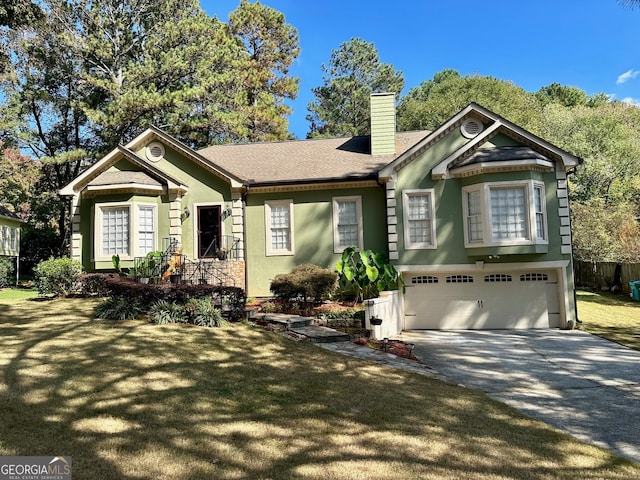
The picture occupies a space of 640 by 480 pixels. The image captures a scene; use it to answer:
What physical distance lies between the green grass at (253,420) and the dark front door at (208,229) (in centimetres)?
676

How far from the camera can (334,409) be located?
18.3ft

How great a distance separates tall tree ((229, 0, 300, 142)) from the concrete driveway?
22258mm

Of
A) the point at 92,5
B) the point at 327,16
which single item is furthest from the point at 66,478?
the point at 92,5

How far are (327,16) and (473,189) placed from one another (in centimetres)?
1299

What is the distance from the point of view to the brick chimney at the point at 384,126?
16.1 metres

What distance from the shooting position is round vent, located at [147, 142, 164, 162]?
15289 mm

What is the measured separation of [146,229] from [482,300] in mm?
11508

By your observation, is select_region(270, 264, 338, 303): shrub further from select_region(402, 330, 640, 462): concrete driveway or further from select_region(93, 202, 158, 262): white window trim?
select_region(93, 202, 158, 262): white window trim

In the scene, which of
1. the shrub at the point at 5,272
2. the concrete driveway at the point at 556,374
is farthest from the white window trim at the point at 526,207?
the shrub at the point at 5,272

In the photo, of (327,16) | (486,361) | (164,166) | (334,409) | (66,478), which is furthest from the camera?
(327,16)

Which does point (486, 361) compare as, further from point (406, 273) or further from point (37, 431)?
point (37, 431)

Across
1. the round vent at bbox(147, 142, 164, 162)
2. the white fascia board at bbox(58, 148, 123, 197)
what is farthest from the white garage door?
the white fascia board at bbox(58, 148, 123, 197)

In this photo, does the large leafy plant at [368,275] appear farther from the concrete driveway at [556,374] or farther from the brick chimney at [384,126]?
the brick chimney at [384,126]

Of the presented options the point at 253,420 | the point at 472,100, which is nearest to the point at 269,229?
the point at 253,420
